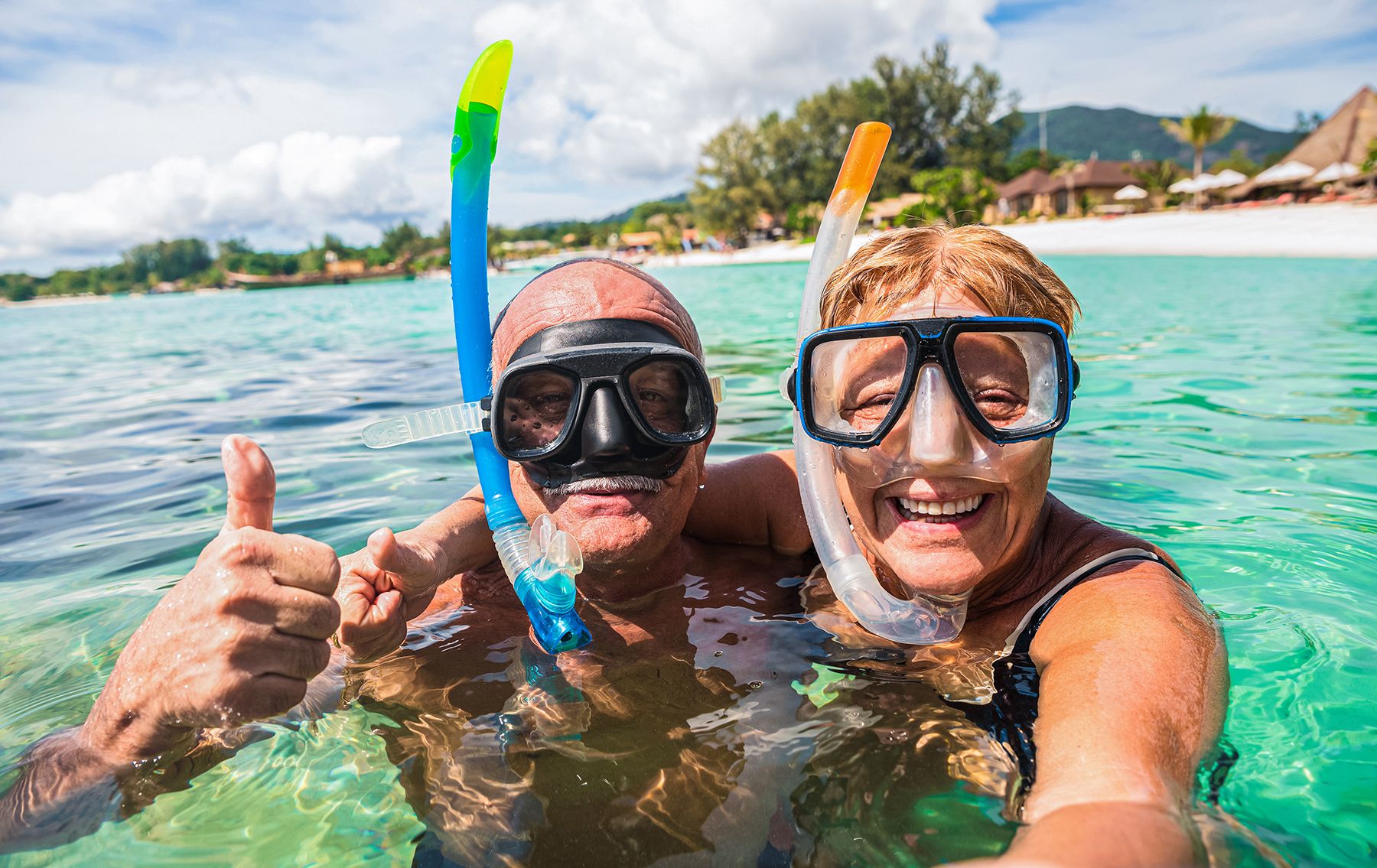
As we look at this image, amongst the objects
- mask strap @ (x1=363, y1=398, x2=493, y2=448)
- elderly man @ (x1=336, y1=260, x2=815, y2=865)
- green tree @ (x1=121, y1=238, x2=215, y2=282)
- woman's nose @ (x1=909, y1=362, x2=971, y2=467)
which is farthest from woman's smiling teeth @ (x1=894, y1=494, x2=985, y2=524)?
green tree @ (x1=121, y1=238, x2=215, y2=282)

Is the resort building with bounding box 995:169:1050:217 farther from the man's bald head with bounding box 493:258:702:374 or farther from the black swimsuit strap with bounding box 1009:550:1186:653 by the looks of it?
the black swimsuit strap with bounding box 1009:550:1186:653

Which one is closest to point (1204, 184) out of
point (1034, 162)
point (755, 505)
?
point (1034, 162)

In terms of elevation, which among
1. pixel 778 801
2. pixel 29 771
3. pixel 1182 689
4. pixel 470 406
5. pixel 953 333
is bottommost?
pixel 778 801

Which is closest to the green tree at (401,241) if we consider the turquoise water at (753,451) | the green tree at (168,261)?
the green tree at (168,261)

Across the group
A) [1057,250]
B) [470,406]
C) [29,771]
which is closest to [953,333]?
[470,406]

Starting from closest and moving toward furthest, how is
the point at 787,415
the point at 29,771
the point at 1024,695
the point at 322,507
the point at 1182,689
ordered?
the point at 1182,689, the point at 29,771, the point at 1024,695, the point at 322,507, the point at 787,415

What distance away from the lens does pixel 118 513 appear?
435cm

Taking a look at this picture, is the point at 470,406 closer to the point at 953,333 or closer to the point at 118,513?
the point at 953,333

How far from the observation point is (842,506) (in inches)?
81.0

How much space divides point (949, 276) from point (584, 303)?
2.87ft

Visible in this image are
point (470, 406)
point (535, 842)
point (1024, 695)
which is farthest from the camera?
point (470, 406)

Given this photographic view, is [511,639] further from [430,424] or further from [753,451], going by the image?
[753,451]

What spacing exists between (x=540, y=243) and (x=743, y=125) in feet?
126

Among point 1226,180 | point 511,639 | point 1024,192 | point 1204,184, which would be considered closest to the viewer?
point 511,639
